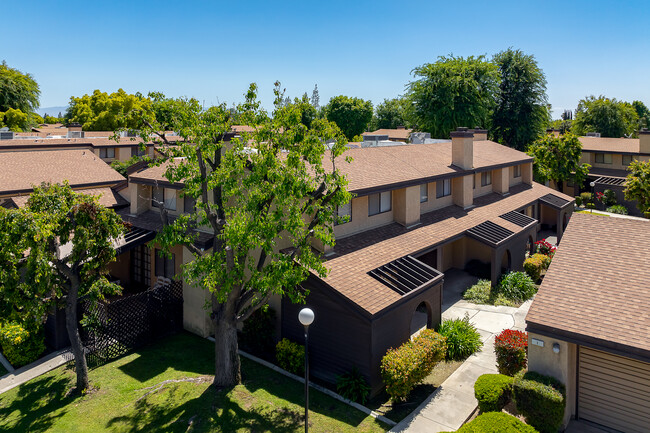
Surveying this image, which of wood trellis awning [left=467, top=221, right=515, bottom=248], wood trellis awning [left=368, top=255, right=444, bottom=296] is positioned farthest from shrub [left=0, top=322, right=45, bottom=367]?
wood trellis awning [left=467, top=221, right=515, bottom=248]

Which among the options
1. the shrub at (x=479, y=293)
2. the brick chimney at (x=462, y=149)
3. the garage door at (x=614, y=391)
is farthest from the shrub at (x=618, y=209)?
the garage door at (x=614, y=391)

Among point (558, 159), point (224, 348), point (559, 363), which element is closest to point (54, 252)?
point (224, 348)

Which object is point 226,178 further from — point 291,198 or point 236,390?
→ point 236,390

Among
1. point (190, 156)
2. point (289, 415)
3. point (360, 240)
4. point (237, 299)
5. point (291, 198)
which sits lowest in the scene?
point (289, 415)

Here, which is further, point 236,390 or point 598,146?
point 598,146

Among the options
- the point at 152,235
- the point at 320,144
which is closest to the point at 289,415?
the point at 320,144

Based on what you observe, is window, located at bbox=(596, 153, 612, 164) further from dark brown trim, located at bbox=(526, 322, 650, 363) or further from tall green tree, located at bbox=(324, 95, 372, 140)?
tall green tree, located at bbox=(324, 95, 372, 140)

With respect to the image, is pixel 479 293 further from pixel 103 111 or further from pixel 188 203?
pixel 103 111
